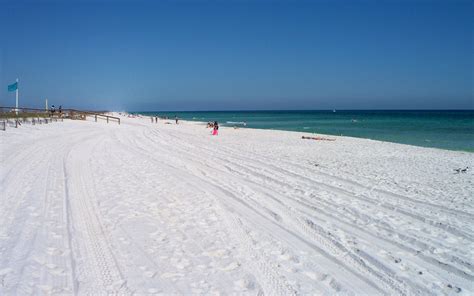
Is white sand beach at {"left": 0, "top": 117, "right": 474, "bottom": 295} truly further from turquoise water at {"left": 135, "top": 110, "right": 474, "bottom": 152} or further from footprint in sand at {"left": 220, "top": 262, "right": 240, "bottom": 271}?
turquoise water at {"left": 135, "top": 110, "right": 474, "bottom": 152}

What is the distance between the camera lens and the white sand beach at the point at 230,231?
3797 mm

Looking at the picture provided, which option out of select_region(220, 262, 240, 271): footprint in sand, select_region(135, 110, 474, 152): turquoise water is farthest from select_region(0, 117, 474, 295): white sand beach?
select_region(135, 110, 474, 152): turquoise water

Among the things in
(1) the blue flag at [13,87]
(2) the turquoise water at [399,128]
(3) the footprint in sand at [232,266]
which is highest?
(1) the blue flag at [13,87]

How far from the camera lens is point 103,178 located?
28.3ft

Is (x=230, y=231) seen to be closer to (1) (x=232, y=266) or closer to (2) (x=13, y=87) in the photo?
(1) (x=232, y=266)

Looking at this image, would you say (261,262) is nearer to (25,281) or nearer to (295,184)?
(25,281)

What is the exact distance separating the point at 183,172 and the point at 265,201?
3.51 meters

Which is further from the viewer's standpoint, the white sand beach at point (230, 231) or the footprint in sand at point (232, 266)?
the footprint in sand at point (232, 266)

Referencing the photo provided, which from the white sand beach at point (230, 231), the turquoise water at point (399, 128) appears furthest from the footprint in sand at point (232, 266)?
the turquoise water at point (399, 128)

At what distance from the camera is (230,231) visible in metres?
5.27

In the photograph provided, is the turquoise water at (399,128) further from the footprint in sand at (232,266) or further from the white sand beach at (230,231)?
the footprint in sand at (232,266)

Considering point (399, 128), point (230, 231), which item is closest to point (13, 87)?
point (230, 231)

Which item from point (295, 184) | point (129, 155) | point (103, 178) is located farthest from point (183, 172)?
point (129, 155)

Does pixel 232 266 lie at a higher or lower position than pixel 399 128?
lower
